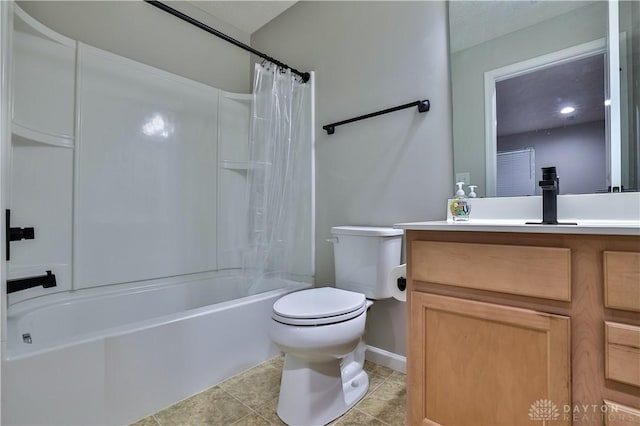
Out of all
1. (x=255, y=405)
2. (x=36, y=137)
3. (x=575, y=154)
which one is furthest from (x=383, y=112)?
(x=36, y=137)

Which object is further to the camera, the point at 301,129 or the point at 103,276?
the point at 301,129

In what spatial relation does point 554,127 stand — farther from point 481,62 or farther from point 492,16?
point 492,16

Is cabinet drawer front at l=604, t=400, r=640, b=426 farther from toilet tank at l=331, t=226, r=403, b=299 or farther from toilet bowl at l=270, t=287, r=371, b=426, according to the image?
toilet tank at l=331, t=226, r=403, b=299

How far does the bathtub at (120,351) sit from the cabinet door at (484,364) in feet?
3.18

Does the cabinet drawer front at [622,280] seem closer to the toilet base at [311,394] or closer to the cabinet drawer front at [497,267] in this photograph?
the cabinet drawer front at [497,267]

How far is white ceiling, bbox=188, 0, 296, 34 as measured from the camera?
218 centimetres

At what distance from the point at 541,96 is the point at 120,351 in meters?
2.05

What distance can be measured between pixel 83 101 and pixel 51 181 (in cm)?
49

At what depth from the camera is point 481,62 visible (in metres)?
1.37

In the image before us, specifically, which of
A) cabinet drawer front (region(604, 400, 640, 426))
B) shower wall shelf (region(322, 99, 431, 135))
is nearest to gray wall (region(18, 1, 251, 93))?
shower wall shelf (region(322, 99, 431, 135))

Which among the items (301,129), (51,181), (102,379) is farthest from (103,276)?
(301,129)

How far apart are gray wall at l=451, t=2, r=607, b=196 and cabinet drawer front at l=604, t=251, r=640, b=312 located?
0.70 metres

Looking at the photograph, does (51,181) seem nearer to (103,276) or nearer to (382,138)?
(103,276)

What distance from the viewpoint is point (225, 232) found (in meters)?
2.34
